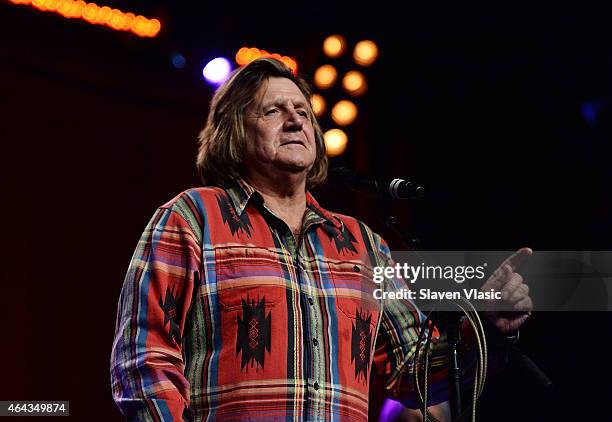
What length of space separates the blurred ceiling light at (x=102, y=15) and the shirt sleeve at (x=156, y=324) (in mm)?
2073

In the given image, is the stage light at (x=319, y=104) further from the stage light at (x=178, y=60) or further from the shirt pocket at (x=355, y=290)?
the shirt pocket at (x=355, y=290)

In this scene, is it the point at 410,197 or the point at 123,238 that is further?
the point at 123,238

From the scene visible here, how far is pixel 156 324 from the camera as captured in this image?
1.86 meters

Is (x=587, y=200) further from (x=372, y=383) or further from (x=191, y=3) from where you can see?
(x=191, y=3)

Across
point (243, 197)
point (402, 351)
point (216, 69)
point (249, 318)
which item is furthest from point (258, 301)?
point (216, 69)

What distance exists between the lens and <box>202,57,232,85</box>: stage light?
13.4 ft

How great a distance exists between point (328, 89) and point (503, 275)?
2.91m

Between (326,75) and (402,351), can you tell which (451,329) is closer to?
(402,351)

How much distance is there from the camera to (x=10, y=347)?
357cm

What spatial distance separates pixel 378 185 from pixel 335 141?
8.58ft

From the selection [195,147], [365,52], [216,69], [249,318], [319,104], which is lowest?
[249,318]

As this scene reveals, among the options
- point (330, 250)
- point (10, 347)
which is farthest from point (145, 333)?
point (10, 347)

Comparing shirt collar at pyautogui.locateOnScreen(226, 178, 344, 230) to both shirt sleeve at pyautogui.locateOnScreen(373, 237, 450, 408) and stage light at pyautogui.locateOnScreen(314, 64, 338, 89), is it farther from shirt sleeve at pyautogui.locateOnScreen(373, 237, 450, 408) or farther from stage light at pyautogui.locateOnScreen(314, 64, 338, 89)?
stage light at pyautogui.locateOnScreen(314, 64, 338, 89)

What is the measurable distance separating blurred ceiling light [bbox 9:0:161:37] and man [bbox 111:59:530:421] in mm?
1643
